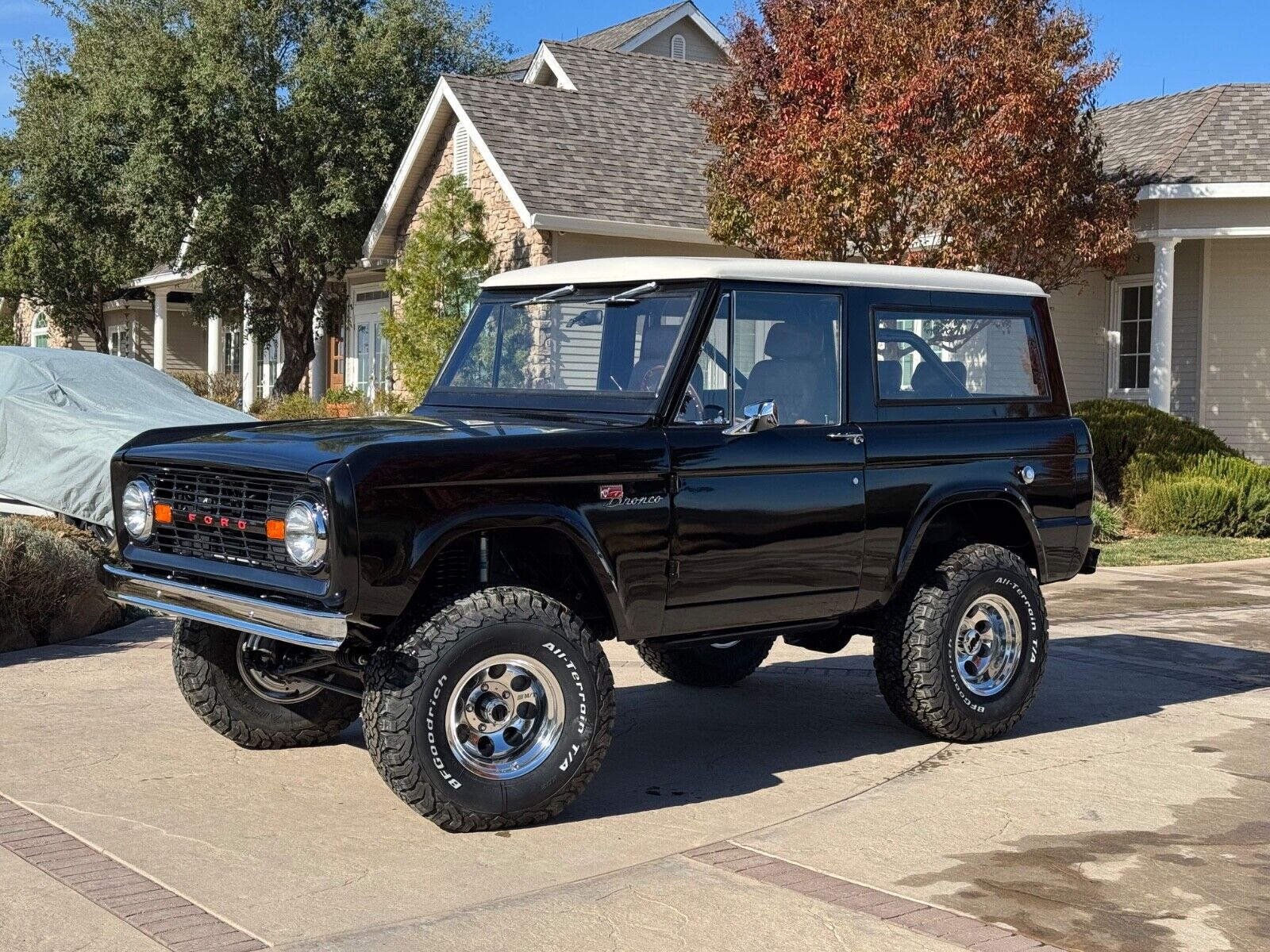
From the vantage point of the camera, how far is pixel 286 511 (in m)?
5.39

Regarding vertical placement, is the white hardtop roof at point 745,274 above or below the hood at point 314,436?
above

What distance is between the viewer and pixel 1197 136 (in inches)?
797

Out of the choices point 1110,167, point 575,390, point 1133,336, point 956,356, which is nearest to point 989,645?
point 956,356

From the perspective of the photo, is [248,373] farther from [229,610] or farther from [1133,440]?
[229,610]

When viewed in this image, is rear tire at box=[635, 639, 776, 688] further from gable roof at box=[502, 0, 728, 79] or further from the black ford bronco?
gable roof at box=[502, 0, 728, 79]

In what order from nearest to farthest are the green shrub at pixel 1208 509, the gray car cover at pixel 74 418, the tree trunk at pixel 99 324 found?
the gray car cover at pixel 74 418 → the green shrub at pixel 1208 509 → the tree trunk at pixel 99 324

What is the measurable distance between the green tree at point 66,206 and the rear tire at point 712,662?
806 inches

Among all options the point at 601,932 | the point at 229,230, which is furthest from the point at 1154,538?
the point at 229,230

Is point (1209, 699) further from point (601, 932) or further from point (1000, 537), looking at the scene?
point (601, 932)

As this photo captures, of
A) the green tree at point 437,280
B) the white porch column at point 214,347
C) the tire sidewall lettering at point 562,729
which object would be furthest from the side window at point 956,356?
the white porch column at point 214,347

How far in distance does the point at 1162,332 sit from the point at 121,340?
32.8 meters

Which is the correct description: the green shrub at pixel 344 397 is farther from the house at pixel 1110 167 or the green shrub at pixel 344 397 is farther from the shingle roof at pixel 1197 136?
the shingle roof at pixel 1197 136

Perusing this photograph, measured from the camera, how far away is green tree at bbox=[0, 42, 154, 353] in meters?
27.6

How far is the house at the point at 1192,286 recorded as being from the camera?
19.0 metres
